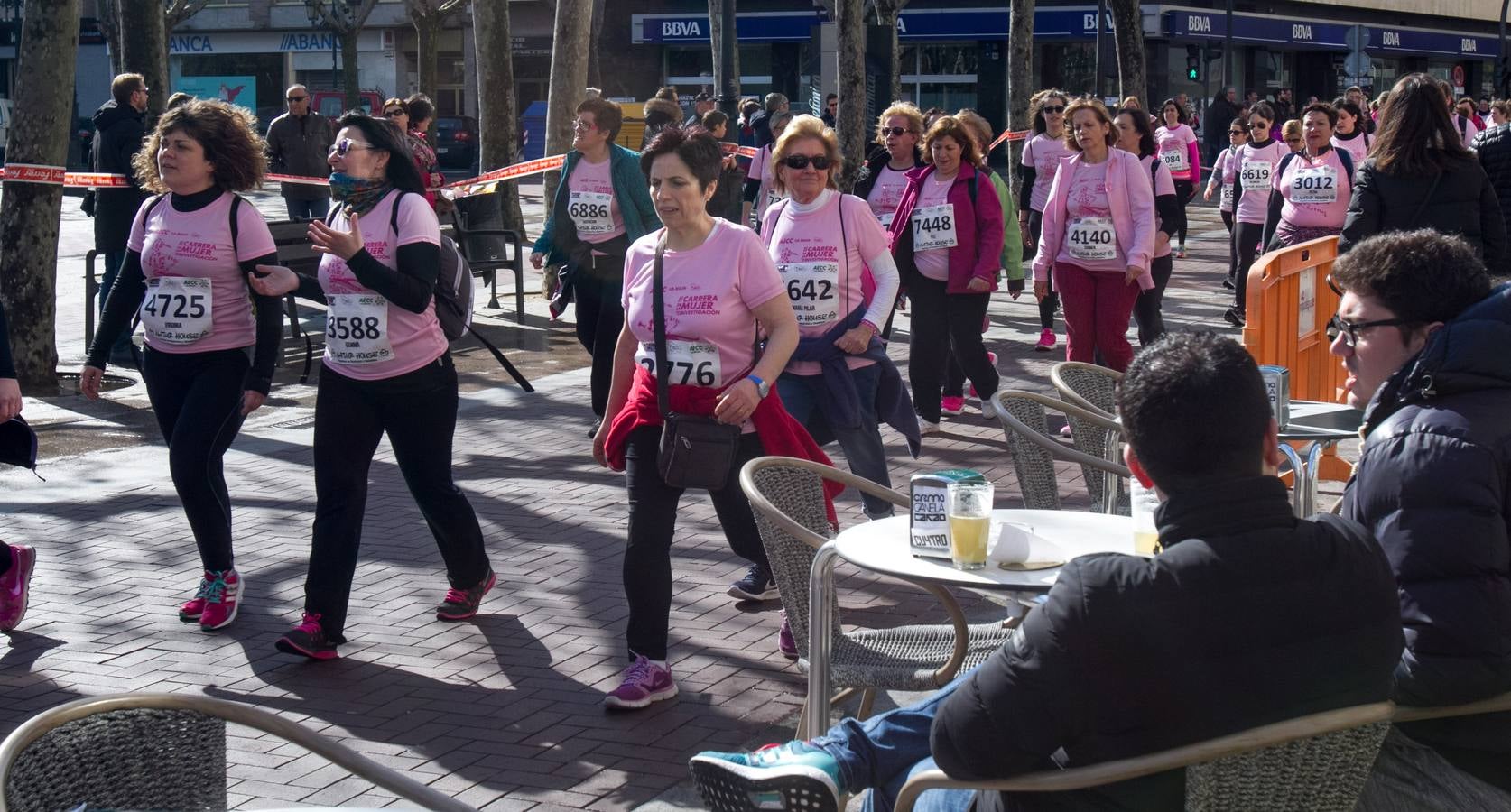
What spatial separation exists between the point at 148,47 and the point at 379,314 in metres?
8.57

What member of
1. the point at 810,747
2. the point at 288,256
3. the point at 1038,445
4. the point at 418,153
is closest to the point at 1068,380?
the point at 1038,445

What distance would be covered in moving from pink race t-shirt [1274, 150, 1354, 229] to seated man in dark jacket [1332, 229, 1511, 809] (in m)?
8.97

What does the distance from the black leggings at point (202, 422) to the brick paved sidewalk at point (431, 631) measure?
0.37 meters


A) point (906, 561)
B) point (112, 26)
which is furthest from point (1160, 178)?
point (112, 26)

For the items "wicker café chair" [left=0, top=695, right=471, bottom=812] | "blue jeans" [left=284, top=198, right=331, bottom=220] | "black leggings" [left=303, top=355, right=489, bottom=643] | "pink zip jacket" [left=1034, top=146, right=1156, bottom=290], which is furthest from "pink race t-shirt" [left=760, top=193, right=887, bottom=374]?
"blue jeans" [left=284, top=198, right=331, bottom=220]

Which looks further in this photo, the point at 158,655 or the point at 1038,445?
the point at 158,655

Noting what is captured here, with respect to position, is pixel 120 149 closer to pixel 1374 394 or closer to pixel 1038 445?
pixel 1038 445

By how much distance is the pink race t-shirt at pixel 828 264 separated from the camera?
272 inches

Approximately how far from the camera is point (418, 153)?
15.2 meters

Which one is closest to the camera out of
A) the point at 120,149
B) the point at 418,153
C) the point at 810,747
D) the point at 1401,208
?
the point at 810,747

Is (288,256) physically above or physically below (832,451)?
above

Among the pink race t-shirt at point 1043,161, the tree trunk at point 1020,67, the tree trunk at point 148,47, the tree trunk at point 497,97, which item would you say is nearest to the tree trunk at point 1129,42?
the tree trunk at point 1020,67

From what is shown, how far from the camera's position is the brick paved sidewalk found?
488cm

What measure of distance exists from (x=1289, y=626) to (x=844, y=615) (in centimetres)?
367
